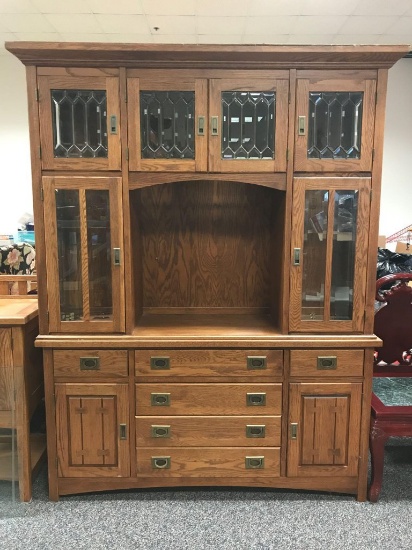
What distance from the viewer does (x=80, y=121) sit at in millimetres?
1771

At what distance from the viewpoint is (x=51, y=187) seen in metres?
1.77

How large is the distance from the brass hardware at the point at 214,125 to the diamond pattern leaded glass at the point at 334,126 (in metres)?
0.42

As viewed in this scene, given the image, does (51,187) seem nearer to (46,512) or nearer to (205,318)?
(205,318)

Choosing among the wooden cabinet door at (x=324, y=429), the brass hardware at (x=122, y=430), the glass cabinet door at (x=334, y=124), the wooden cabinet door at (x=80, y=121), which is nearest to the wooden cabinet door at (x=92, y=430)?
the brass hardware at (x=122, y=430)

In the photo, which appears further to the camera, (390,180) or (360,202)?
(390,180)

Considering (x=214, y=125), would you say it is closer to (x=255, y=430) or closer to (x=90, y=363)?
(x=90, y=363)

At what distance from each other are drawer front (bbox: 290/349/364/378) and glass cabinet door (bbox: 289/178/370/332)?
0.11 meters

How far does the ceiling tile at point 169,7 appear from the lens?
3.34 metres

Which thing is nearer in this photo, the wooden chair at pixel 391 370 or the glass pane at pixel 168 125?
the glass pane at pixel 168 125

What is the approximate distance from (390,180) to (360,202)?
143 inches

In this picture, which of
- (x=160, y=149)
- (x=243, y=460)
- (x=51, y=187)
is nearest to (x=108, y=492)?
(x=243, y=460)

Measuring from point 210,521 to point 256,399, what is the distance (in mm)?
574

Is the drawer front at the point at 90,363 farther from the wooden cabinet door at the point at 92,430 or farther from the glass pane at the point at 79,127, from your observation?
the glass pane at the point at 79,127

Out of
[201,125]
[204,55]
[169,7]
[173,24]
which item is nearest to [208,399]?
[201,125]
